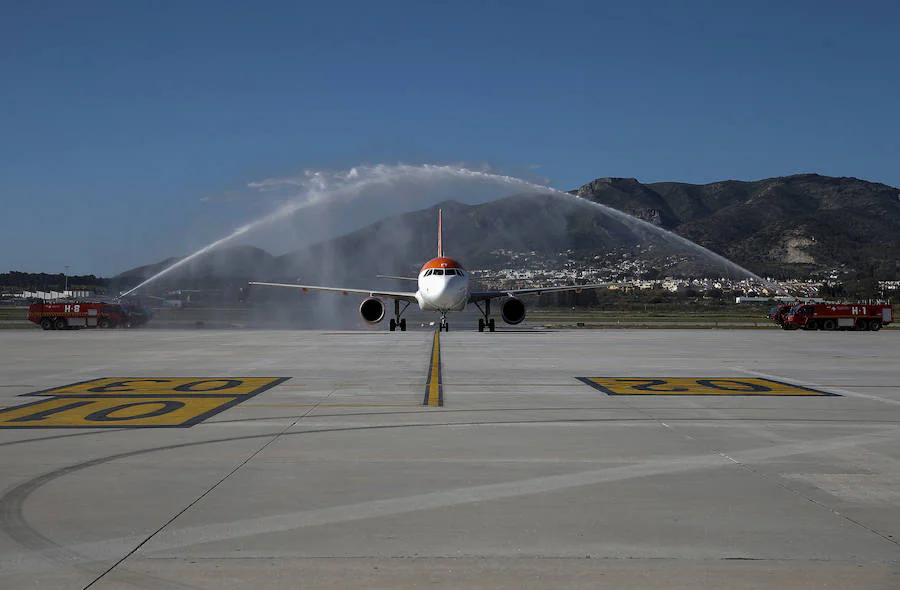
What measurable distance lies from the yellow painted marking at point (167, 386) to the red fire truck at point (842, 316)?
47.5 m

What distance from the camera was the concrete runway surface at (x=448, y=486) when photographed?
17.9ft

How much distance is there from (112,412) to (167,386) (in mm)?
4395

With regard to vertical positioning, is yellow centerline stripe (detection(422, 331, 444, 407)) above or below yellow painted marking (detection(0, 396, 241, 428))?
below

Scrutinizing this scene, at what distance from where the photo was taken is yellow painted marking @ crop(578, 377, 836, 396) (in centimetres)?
1688

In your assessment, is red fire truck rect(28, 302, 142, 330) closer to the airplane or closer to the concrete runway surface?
the airplane

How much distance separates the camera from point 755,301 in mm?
137125

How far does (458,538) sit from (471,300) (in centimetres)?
4386

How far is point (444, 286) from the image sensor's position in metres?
44.3

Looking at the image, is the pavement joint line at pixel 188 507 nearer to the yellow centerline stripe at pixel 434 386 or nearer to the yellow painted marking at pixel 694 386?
the yellow centerline stripe at pixel 434 386

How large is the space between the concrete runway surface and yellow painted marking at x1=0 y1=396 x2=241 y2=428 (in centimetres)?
7

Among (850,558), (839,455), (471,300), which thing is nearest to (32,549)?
(850,558)

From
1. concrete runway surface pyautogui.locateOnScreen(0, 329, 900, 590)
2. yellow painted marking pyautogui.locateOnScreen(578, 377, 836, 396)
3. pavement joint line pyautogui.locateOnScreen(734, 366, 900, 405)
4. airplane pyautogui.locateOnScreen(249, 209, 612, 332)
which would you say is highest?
airplane pyautogui.locateOnScreen(249, 209, 612, 332)

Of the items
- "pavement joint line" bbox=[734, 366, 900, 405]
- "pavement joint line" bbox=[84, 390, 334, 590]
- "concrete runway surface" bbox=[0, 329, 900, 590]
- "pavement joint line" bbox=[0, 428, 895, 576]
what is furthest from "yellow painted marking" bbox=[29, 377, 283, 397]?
"pavement joint line" bbox=[734, 366, 900, 405]

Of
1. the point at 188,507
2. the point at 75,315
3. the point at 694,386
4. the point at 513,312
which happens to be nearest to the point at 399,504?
the point at 188,507
